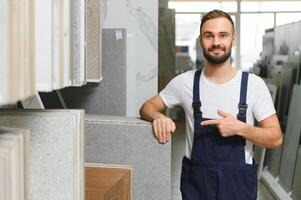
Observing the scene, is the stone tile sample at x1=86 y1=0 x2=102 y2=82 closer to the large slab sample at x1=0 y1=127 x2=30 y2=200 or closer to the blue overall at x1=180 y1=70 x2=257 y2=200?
the blue overall at x1=180 y1=70 x2=257 y2=200

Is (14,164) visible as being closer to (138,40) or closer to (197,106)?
(197,106)

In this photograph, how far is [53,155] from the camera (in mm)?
661

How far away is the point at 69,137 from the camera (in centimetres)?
66

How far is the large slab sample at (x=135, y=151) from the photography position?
1.43m

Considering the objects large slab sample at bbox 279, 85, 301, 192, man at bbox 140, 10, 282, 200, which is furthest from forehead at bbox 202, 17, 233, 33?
large slab sample at bbox 279, 85, 301, 192

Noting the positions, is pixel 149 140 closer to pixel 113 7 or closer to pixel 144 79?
pixel 144 79

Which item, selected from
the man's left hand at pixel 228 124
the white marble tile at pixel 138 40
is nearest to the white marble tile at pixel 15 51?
the man's left hand at pixel 228 124

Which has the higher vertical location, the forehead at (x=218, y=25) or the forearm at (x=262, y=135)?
the forehead at (x=218, y=25)

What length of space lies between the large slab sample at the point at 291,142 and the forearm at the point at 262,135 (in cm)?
211

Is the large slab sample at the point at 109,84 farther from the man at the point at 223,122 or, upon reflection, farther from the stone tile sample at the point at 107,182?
the stone tile sample at the point at 107,182

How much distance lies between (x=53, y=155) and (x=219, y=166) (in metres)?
0.97

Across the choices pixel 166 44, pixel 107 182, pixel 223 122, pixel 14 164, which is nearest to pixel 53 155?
pixel 14 164

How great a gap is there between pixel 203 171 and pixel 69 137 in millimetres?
961

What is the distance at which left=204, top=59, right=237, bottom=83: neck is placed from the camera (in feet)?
5.19
